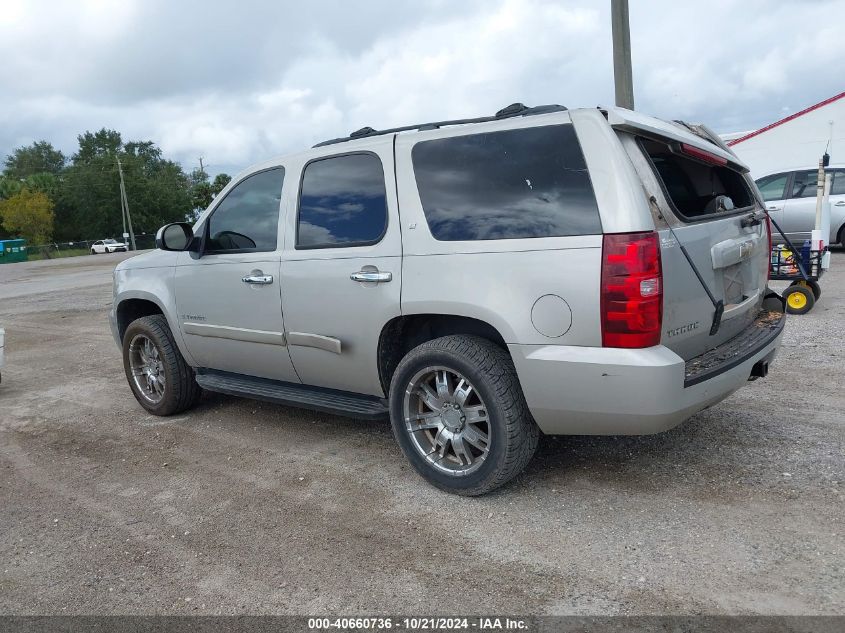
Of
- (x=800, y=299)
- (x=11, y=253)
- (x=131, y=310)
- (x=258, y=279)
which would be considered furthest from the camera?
(x=11, y=253)

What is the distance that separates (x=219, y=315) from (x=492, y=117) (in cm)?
228

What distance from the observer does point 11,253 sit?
5569cm

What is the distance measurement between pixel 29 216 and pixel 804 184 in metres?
76.0

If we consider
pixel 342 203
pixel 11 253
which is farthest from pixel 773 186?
pixel 11 253

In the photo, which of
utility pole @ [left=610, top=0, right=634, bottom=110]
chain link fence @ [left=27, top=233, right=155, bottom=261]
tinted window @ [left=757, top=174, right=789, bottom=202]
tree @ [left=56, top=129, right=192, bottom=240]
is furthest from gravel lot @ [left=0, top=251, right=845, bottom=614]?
tree @ [left=56, top=129, right=192, bottom=240]

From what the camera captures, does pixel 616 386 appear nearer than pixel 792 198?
Yes

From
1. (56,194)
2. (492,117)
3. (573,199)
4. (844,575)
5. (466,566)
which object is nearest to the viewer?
(844,575)

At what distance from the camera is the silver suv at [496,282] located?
299 cm

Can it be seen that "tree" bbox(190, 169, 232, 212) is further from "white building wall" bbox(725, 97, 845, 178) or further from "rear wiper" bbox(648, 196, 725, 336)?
"rear wiper" bbox(648, 196, 725, 336)

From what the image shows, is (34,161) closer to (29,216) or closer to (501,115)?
(29,216)

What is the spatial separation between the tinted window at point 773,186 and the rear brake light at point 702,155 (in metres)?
9.49

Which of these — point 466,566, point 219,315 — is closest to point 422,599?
point 466,566

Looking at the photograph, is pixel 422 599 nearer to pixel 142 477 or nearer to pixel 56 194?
pixel 142 477

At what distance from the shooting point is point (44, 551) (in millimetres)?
3299
